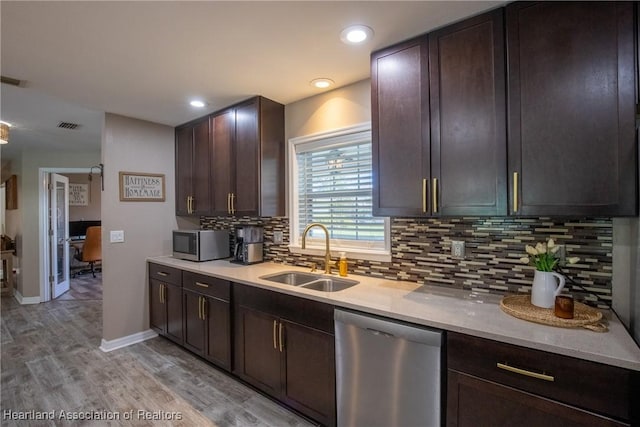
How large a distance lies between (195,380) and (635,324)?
2801mm

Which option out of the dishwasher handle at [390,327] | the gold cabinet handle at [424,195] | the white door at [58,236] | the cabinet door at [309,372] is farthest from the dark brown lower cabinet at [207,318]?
the white door at [58,236]

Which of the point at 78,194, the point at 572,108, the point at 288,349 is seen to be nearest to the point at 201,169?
the point at 288,349

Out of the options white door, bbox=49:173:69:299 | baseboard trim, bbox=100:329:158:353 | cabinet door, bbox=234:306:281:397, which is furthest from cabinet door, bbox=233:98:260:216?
white door, bbox=49:173:69:299

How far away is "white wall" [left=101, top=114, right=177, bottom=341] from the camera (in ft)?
10.3

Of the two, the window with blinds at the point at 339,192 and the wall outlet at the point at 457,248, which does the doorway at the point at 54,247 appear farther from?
the wall outlet at the point at 457,248

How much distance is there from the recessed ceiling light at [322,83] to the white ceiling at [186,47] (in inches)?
1.9

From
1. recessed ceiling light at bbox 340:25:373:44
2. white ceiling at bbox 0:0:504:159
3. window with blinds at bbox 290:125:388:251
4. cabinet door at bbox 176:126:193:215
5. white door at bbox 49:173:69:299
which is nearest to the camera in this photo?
white ceiling at bbox 0:0:504:159

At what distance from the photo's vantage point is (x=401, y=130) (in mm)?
1852

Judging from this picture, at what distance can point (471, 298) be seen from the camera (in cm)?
175

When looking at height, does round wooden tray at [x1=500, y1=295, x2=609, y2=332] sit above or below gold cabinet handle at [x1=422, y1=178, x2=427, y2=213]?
below

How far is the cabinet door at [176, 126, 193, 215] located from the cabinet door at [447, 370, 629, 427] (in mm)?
3157

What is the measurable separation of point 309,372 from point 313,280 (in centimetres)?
71

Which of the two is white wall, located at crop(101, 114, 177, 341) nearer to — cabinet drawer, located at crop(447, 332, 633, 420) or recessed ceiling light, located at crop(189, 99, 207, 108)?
recessed ceiling light, located at crop(189, 99, 207, 108)

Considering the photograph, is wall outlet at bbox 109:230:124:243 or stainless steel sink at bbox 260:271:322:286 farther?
wall outlet at bbox 109:230:124:243
